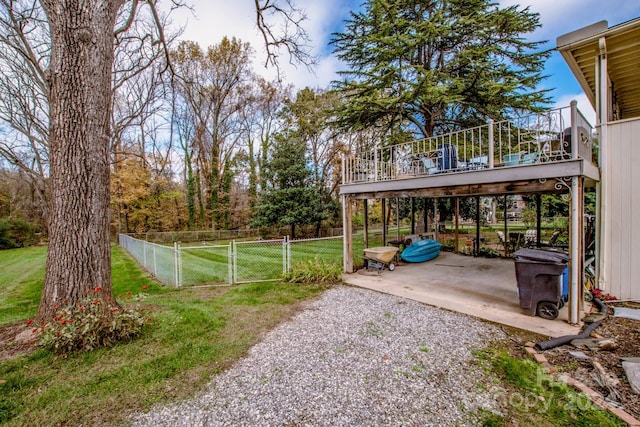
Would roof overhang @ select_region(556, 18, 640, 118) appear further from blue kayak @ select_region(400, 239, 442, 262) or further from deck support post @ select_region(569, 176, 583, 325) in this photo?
blue kayak @ select_region(400, 239, 442, 262)

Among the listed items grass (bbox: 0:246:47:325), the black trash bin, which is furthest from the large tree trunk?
the black trash bin

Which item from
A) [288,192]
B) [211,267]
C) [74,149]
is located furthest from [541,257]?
[288,192]

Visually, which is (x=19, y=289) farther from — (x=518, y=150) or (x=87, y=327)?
(x=518, y=150)

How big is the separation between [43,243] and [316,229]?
19800mm

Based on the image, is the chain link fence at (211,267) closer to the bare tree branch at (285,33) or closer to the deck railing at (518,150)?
Result: the deck railing at (518,150)

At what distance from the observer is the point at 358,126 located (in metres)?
11.9

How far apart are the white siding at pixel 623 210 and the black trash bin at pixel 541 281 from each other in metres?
1.28

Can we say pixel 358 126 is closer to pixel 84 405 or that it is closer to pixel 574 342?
pixel 574 342

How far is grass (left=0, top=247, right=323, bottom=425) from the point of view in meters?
2.54

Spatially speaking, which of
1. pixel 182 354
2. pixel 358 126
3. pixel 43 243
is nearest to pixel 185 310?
pixel 182 354

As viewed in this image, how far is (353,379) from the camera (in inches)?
116

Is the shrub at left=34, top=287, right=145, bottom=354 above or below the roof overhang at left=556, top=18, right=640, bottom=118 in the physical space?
below

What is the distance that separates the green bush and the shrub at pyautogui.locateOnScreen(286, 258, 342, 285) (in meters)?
21.3

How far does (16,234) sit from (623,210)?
28.4 metres
